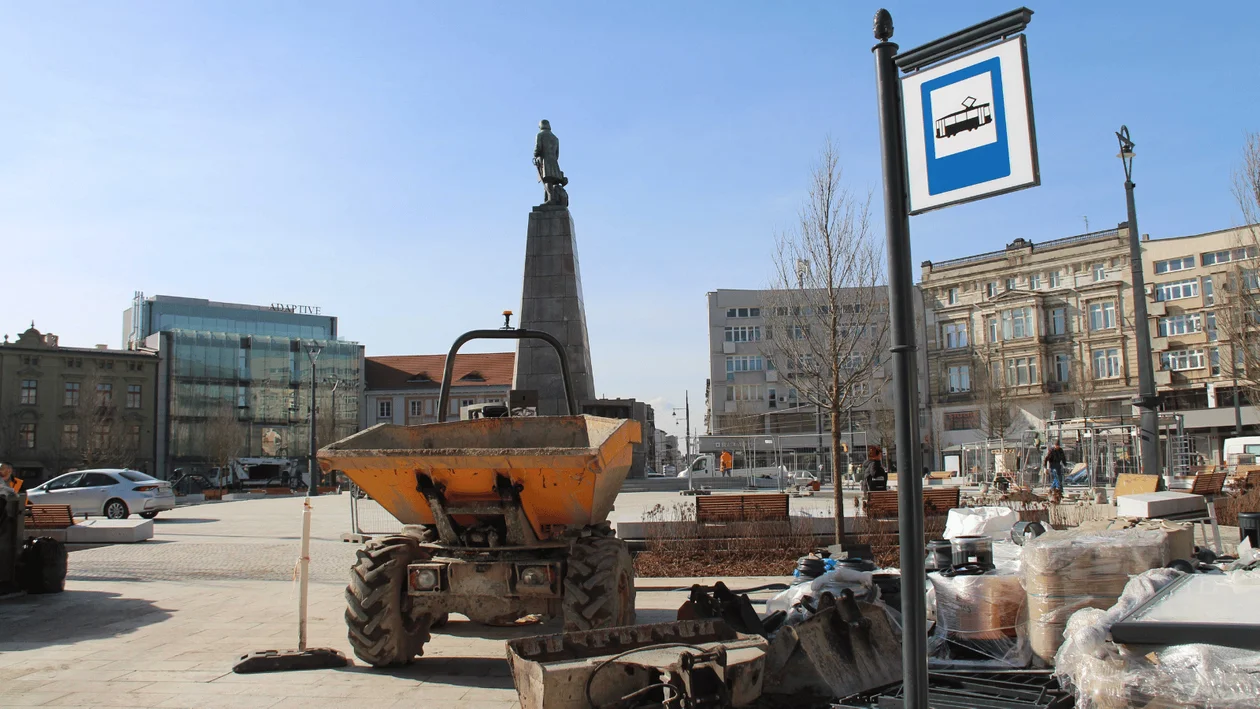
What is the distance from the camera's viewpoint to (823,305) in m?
15.6

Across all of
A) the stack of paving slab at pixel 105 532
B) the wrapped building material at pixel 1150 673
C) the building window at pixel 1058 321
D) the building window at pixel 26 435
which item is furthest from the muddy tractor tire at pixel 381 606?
the building window at pixel 26 435

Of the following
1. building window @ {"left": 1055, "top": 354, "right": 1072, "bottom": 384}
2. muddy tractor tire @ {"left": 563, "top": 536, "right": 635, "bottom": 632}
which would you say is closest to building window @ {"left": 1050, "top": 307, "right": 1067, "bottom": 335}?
building window @ {"left": 1055, "top": 354, "right": 1072, "bottom": 384}

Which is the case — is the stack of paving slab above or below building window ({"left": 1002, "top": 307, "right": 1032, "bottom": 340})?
below

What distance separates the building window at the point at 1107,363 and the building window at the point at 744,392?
77.3 ft

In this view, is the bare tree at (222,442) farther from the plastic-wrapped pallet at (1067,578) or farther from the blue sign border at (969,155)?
the blue sign border at (969,155)

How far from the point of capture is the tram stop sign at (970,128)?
10.1ft

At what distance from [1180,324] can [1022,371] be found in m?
9.13

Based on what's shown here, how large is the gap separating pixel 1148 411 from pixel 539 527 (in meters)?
14.3

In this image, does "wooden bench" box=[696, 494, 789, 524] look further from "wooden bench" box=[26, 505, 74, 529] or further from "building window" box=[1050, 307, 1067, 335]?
"building window" box=[1050, 307, 1067, 335]

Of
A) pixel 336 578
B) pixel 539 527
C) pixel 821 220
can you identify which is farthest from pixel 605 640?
pixel 821 220

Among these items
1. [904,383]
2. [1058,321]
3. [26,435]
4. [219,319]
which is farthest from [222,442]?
[904,383]

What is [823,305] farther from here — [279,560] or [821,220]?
[279,560]

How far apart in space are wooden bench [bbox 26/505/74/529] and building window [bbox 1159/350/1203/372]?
184ft

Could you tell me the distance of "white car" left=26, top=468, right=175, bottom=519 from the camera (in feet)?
83.7
